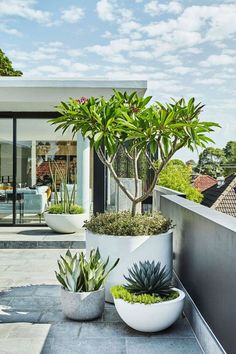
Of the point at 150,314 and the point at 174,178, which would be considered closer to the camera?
the point at 150,314

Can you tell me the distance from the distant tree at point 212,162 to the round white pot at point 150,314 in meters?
63.5

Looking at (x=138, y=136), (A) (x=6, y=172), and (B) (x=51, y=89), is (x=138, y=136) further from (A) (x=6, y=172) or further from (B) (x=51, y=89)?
(A) (x=6, y=172)

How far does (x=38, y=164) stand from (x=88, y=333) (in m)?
5.95

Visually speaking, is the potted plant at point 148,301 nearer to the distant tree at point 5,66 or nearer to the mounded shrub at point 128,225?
the mounded shrub at point 128,225

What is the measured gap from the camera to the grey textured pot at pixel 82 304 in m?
3.82

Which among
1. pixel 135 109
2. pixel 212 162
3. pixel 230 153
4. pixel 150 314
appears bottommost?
pixel 150 314

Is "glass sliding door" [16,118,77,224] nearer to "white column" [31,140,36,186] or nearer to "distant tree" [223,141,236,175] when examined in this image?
"white column" [31,140,36,186]

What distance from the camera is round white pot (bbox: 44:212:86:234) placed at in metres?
7.89

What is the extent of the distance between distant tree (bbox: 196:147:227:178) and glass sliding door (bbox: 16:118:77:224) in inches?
2302

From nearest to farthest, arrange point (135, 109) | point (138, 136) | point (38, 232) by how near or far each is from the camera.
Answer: point (138, 136) < point (135, 109) < point (38, 232)

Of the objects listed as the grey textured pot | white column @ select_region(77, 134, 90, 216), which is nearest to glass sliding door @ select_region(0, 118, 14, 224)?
white column @ select_region(77, 134, 90, 216)

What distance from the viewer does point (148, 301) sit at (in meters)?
3.42

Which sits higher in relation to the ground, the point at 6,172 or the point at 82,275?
the point at 6,172

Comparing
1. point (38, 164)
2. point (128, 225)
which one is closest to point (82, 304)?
point (128, 225)
